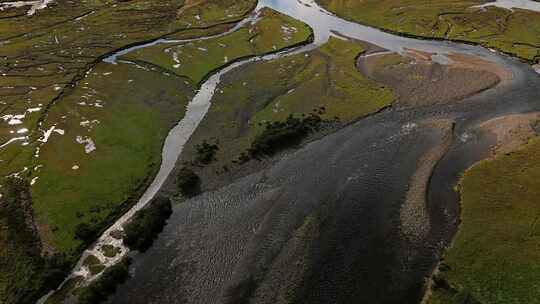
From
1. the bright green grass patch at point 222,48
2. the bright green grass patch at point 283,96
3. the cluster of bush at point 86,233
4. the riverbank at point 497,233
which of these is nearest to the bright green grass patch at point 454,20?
the bright green grass patch at point 222,48

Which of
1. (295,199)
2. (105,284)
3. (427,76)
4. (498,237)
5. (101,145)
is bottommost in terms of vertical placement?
(105,284)

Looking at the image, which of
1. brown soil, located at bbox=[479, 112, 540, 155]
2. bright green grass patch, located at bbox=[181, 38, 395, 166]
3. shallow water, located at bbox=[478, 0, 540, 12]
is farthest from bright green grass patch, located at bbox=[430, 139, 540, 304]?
shallow water, located at bbox=[478, 0, 540, 12]

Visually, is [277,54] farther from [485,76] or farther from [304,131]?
[485,76]

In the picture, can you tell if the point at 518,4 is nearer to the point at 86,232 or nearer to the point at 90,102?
the point at 90,102

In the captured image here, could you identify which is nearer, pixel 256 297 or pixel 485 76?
pixel 256 297

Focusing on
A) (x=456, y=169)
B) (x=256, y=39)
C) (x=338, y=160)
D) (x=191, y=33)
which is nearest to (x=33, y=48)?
(x=191, y=33)

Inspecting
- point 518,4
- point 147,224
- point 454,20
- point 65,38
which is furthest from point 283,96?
point 518,4

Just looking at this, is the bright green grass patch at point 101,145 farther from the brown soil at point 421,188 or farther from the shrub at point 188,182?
the brown soil at point 421,188
